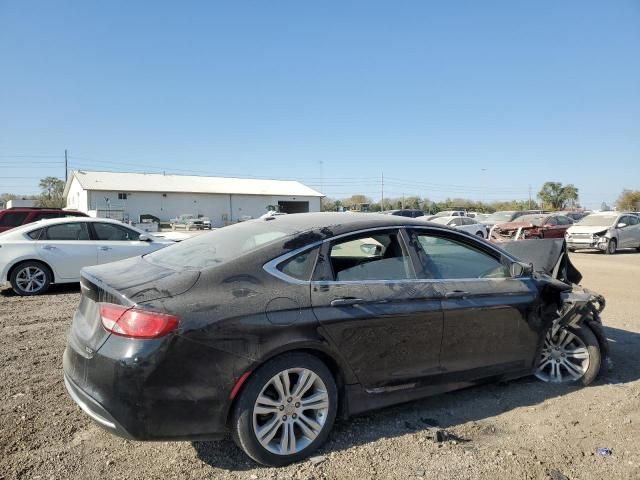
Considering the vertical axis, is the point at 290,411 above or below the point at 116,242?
below

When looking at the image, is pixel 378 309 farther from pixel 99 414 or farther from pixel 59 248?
pixel 59 248

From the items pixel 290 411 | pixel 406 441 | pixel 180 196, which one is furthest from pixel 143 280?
pixel 180 196

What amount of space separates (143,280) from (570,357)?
393 cm

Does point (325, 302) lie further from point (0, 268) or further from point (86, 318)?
point (0, 268)

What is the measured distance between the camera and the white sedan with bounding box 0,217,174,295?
27.2ft

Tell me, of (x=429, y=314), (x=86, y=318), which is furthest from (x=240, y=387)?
(x=429, y=314)

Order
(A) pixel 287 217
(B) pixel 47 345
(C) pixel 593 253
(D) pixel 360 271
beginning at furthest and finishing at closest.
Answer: (C) pixel 593 253
(B) pixel 47 345
(A) pixel 287 217
(D) pixel 360 271

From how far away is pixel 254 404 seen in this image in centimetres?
286

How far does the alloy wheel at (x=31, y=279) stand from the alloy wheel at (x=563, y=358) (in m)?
8.26

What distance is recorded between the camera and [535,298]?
4133mm

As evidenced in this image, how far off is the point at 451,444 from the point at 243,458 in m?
1.45

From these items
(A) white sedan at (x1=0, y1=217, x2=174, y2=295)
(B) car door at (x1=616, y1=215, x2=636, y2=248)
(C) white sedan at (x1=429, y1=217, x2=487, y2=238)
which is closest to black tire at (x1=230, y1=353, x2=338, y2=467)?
(A) white sedan at (x1=0, y1=217, x2=174, y2=295)

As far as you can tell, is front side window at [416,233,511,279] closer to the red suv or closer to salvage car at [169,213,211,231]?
the red suv

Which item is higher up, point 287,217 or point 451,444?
point 287,217
